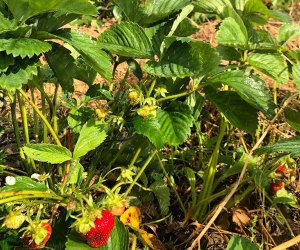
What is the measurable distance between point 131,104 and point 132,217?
0.33 metres

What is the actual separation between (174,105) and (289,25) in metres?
0.43

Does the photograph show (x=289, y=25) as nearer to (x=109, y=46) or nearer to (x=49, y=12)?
(x=109, y=46)

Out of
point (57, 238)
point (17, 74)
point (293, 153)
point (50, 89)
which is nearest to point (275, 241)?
point (293, 153)

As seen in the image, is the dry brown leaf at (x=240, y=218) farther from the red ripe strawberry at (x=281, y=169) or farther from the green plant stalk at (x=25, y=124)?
the green plant stalk at (x=25, y=124)

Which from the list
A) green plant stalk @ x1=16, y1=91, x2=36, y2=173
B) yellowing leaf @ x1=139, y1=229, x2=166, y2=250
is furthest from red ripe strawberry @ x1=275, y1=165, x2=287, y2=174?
green plant stalk @ x1=16, y1=91, x2=36, y2=173

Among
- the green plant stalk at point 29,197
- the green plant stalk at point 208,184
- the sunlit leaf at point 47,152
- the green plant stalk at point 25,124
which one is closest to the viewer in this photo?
the green plant stalk at point 29,197

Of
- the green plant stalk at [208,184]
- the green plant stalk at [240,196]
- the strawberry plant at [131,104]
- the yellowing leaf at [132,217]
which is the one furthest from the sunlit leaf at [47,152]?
the green plant stalk at [240,196]

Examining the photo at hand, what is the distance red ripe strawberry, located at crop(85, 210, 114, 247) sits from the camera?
3.22ft

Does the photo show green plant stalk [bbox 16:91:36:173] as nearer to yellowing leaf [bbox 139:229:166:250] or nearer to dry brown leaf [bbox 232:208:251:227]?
yellowing leaf [bbox 139:229:166:250]

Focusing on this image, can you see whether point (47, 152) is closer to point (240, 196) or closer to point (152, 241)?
point (152, 241)

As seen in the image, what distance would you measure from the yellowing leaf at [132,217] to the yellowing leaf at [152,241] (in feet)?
0.09

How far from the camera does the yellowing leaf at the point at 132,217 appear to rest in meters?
1.31

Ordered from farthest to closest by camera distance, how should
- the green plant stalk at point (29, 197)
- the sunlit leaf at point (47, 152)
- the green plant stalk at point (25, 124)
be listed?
the green plant stalk at point (25, 124) → the sunlit leaf at point (47, 152) → the green plant stalk at point (29, 197)

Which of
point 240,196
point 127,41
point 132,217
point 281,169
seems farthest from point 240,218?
point 127,41
